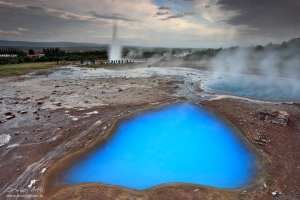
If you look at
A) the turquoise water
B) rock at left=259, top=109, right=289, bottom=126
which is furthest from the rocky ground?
the turquoise water

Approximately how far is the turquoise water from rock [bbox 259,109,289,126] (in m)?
1.74

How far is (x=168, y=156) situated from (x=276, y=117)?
16.5 ft

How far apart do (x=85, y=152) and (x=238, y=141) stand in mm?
5371

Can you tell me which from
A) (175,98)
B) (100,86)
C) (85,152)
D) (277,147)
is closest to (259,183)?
(277,147)

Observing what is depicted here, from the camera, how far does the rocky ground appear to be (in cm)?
412

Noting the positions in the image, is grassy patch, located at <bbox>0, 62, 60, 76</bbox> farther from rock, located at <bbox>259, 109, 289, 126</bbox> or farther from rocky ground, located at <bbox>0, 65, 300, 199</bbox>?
rock, located at <bbox>259, 109, 289, 126</bbox>

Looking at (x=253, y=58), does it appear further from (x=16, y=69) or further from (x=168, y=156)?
(x=16, y=69)

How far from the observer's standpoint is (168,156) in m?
5.89

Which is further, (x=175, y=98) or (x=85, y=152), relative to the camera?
(x=175, y=98)

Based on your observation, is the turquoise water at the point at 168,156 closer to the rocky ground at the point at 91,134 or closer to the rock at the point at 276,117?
the rocky ground at the point at 91,134

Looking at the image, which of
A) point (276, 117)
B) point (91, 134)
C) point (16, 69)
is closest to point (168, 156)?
point (91, 134)

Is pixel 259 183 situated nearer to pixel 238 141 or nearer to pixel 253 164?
pixel 253 164

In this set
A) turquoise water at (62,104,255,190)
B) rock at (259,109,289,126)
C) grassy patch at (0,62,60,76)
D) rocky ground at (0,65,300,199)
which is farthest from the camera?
grassy patch at (0,62,60,76)

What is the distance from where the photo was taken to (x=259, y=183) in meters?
4.41
